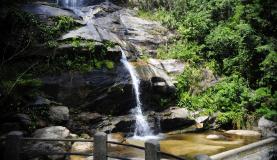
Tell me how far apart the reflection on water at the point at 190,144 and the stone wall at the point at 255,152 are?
198cm

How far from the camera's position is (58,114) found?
13797mm

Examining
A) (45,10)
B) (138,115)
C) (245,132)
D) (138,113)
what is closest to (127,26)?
(45,10)

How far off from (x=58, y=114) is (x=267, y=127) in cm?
894

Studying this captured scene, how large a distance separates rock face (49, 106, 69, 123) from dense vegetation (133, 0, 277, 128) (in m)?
6.67

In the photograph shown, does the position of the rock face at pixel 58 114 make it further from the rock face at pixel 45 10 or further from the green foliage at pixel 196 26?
the green foliage at pixel 196 26

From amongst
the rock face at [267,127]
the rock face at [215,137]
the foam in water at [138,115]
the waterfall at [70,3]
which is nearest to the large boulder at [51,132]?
the foam in water at [138,115]

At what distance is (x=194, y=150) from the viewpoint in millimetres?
13117

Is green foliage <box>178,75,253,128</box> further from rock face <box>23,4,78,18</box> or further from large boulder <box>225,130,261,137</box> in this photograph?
rock face <box>23,4,78,18</box>

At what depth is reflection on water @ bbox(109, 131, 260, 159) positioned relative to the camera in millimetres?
12647

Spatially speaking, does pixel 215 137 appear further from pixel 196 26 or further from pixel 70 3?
pixel 70 3

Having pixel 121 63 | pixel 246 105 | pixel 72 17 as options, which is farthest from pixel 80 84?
pixel 246 105

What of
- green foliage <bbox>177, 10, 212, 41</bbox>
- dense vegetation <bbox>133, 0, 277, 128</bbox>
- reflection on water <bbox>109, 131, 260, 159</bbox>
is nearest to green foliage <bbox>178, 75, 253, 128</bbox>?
dense vegetation <bbox>133, 0, 277, 128</bbox>

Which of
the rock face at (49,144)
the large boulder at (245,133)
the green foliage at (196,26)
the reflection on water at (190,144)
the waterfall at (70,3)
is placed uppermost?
the waterfall at (70,3)

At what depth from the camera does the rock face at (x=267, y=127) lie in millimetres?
14859
